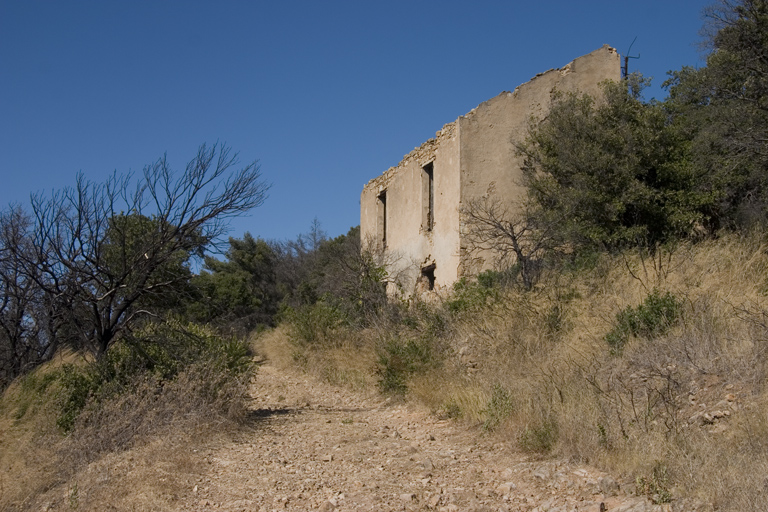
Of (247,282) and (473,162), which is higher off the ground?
(473,162)

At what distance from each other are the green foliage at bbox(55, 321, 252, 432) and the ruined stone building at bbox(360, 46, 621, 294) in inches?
258

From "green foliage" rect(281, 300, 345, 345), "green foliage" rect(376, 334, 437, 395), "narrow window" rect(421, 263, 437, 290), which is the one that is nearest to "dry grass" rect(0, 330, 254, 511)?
"green foliage" rect(376, 334, 437, 395)

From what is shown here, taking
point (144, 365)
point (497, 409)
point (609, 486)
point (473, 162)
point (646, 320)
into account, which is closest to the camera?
point (609, 486)

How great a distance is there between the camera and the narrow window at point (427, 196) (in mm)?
16938

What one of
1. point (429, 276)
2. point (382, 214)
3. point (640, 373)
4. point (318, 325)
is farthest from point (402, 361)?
point (382, 214)

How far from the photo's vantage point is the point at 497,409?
7.23 m

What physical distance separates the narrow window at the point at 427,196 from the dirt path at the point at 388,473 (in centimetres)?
831

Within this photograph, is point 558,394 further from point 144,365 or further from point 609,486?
point 144,365

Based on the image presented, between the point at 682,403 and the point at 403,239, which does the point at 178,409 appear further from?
the point at 403,239

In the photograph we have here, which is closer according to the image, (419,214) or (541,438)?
(541,438)

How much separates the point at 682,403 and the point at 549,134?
9408 millimetres

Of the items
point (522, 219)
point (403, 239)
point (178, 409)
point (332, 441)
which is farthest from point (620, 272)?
point (403, 239)

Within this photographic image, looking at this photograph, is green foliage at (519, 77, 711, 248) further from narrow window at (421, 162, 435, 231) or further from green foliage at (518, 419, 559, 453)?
green foliage at (518, 419, 559, 453)

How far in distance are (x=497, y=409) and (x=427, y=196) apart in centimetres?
1024
